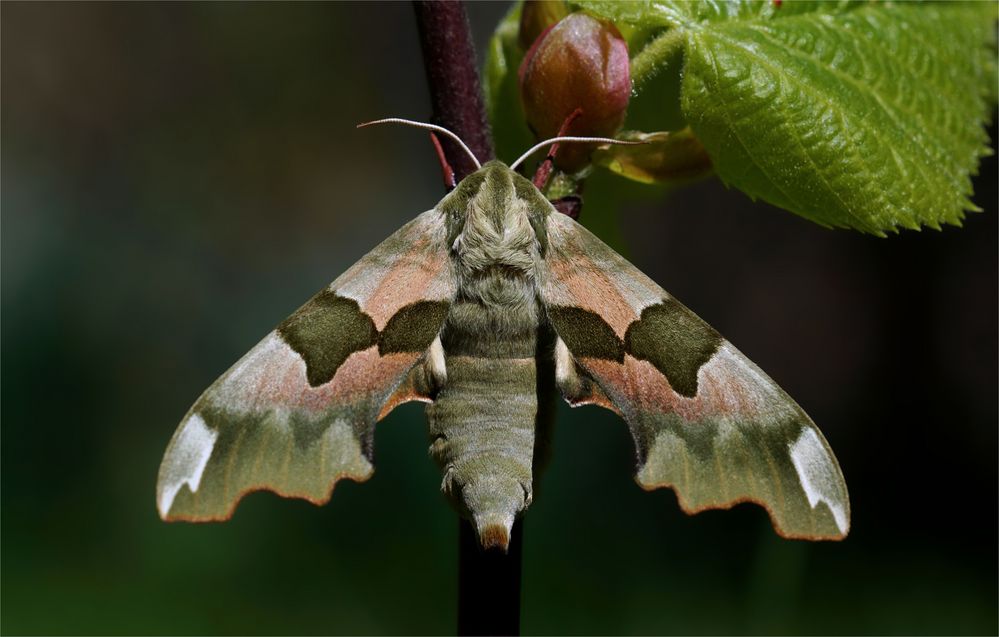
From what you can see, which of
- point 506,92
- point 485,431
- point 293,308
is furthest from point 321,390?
point 293,308

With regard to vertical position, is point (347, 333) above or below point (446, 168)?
below

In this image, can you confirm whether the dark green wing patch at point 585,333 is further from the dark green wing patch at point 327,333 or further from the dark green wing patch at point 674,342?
the dark green wing patch at point 327,333

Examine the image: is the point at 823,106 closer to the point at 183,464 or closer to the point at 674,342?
the point at 674,342

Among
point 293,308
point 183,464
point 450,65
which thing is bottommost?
point 293,308

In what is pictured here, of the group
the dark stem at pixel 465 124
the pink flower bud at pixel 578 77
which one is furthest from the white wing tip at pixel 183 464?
the pink flower bud at pixel 578 77

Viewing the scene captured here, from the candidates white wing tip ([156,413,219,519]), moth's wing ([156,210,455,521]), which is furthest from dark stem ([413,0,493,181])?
white wing tip ([156,413,219,519])

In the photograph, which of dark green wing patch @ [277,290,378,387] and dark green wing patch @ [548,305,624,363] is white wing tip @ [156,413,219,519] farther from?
dark green wing patch @ [548,305,624,363]

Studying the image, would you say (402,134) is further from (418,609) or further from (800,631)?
(800,631)
